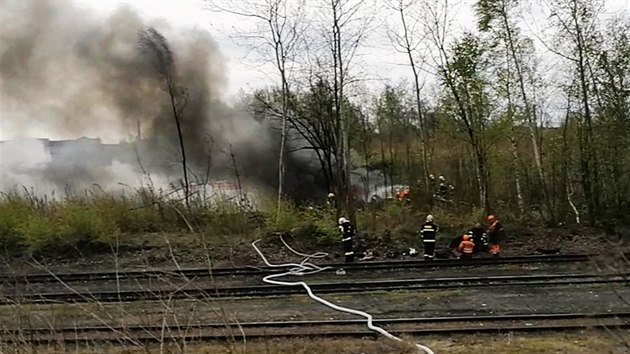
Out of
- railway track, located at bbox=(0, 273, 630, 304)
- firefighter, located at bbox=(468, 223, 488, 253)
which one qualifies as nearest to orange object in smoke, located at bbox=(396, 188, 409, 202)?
firefighter, located at bbox=(468, 223, 488, 253)

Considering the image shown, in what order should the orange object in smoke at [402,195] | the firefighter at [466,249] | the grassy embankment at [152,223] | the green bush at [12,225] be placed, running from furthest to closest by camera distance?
the orange object in smoke at [402,195]
the green bush at [12,225]
the grassy embankment at [152,223]
the firefighter at [466,249]

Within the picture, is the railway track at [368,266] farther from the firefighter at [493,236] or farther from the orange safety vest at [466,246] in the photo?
the firefighter at [493,236]

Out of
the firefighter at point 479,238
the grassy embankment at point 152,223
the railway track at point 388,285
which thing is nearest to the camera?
the railway track at point 388,285

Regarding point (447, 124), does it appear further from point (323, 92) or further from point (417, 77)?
point (323, 92)

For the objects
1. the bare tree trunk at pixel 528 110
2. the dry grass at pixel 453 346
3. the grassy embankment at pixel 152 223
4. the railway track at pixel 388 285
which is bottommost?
the dry grass at pixel 453 346

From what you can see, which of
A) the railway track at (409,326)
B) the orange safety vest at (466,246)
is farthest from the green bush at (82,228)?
the orange safety vest at (466,246)

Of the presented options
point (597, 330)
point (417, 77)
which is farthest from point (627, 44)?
point (597, 330)

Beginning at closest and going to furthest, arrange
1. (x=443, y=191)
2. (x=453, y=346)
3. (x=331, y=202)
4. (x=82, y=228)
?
1. (x=453, y=346)
2. (x=82, y=228)
3. (x=331, y=202)
4. (x=443, y=191)

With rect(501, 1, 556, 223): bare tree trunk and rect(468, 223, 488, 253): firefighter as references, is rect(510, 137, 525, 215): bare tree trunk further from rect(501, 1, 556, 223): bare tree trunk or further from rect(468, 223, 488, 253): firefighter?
rect(468, 223, 488, 253): firefighter

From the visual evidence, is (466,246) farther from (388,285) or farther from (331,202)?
(331,202)

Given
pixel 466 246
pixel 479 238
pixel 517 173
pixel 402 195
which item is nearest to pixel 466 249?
pixel 466 246

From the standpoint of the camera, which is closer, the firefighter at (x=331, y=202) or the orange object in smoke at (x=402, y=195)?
the firefighter at (x=331, y=202)

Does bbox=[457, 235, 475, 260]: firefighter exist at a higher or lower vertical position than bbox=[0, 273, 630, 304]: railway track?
higher

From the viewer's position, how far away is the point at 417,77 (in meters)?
21.8
